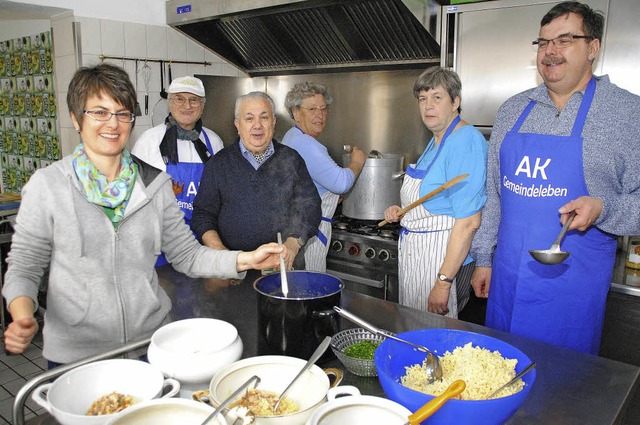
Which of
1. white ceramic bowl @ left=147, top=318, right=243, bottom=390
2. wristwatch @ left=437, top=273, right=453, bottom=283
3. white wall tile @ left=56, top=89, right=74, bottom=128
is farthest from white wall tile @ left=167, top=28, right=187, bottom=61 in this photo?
white ceramic bowl @ left=147, top=318, right=243, bottom=390

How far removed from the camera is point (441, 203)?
7.08 ft

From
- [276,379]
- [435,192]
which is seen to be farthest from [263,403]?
[435,192]

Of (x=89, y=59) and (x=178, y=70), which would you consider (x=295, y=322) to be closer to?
(x=89, y=59)

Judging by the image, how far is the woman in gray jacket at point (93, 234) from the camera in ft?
4.18

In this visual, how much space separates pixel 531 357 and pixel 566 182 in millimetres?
748

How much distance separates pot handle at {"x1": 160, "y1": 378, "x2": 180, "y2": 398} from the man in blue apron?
1270mm

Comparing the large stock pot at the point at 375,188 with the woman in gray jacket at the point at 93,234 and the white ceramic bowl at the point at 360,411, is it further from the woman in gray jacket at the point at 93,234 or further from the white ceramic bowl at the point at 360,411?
the white ceramic bowl at the point at 360,411

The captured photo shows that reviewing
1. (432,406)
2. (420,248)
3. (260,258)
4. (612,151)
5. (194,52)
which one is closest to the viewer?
(432,406)

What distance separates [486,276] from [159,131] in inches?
71.3

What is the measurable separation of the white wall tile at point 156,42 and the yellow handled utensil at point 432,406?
3331mm

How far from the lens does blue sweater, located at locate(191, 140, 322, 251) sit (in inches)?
85.0

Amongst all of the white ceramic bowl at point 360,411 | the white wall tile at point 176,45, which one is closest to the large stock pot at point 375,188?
the white wall tile at point 176,45

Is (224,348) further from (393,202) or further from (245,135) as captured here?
(393,202)

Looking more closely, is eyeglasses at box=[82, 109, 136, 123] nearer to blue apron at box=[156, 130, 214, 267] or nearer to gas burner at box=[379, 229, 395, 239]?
blue apron at box=[156, 130, 214, 267]
